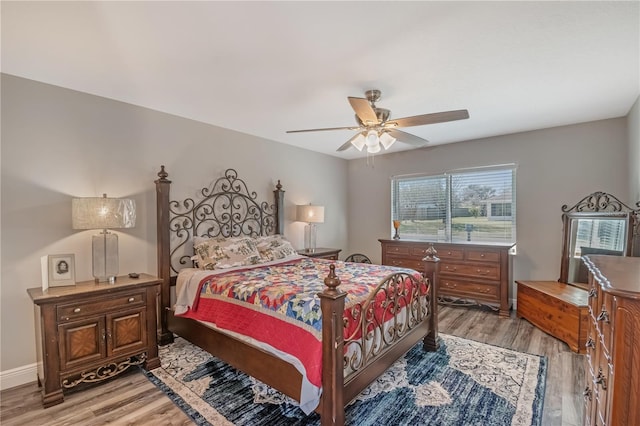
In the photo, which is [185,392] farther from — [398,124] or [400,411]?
[398,124]

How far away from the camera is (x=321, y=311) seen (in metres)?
1.91

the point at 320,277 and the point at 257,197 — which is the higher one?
the point at 257,197

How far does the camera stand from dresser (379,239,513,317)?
416 centimetres

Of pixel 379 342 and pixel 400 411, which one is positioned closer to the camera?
pixel 400 411

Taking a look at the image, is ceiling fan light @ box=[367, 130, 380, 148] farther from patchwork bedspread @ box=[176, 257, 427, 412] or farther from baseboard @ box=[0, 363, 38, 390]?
baseboard @ box=[0, 363, 38, 390]

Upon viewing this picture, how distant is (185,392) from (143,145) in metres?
2.53

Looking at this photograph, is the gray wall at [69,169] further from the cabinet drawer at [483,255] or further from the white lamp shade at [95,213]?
the cabinet drawer at [483,255]

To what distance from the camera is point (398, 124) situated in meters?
2.74

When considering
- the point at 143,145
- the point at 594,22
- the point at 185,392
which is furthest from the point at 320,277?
the point at 594,22

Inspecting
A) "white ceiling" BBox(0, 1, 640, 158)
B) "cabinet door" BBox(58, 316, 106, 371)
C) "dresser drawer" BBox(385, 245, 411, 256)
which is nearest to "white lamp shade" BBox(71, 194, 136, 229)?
"cabinet door" BBox(58, 316, 106, 371)

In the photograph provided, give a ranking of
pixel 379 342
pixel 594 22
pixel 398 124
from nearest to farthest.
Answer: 1. pixel 594 22
2. pixel 379 342
3. pixel 398 124

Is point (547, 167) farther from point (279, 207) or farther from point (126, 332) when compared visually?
point (126, 332)

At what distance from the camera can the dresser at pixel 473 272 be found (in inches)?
164

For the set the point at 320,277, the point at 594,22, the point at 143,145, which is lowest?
the point at 320,277
